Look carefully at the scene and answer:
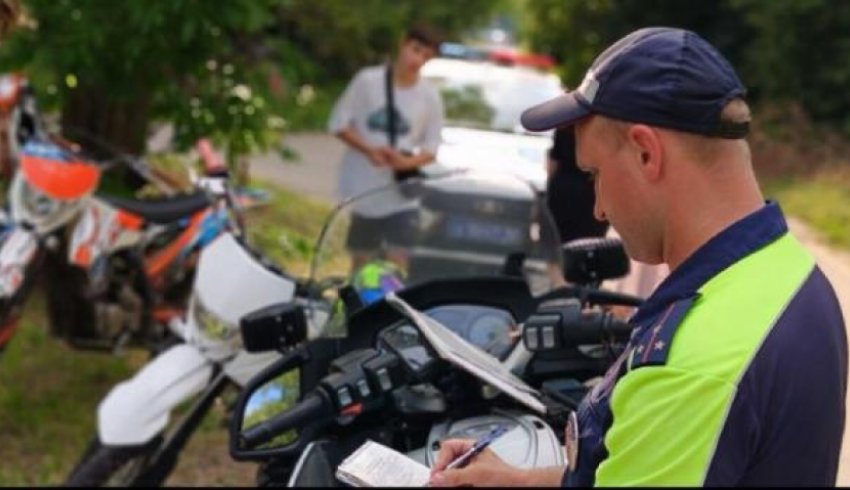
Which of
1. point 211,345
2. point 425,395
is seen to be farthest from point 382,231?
point 425,395

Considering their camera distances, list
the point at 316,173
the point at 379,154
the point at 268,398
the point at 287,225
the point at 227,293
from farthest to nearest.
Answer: the point at 316,173, the point at 287,225, the point at 379,154, the point at 227,293, the point at 268,398

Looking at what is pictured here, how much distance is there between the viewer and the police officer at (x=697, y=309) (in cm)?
169

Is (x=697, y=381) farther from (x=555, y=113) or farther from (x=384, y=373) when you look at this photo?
(x=384, y=373)

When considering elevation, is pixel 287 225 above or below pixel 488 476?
below

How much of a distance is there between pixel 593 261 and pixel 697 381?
1689mm

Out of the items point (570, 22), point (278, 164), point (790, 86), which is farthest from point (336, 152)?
point (570, 22)

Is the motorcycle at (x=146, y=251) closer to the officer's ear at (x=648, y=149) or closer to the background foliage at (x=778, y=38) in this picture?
the officer's ear at (x=648, y=149)

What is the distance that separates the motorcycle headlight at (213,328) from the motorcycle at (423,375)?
1.61 ft

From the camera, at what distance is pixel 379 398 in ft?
8.45

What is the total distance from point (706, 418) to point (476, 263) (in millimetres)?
2615

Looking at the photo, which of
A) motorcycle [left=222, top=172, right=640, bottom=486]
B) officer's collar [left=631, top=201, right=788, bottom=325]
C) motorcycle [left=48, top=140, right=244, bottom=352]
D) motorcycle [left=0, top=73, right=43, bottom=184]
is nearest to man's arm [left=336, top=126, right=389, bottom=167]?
motorcycle [left=48, top=140, right=244, bottom=352]

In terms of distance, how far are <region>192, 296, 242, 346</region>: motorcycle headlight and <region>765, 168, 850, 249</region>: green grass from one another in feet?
23.3

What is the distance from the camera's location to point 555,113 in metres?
2.00

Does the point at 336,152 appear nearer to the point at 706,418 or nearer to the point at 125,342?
the point at 125,342
